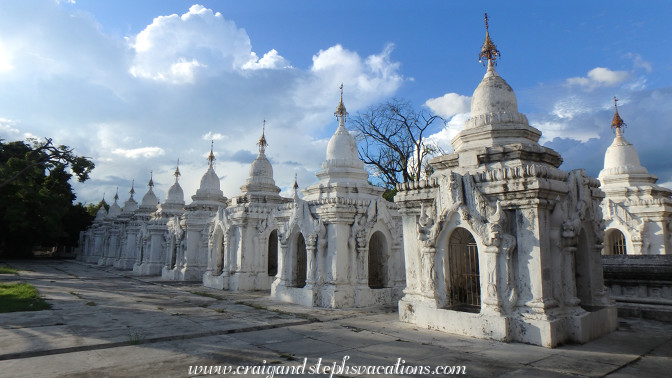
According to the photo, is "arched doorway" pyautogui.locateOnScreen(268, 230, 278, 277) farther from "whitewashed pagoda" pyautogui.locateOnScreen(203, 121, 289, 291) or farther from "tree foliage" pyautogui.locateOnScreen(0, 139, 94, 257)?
"tree foliage" pyautogui.locateOnScreen(0, 139, 94, 257)

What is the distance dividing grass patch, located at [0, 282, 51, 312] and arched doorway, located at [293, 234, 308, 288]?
779 centimetres

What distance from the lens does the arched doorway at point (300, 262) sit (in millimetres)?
15555

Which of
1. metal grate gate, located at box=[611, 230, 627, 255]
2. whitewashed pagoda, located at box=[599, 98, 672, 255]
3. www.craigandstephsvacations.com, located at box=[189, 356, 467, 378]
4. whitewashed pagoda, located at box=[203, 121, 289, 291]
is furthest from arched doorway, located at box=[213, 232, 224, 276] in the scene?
metal grate gate, located at box=[611, 230, 627, 255]

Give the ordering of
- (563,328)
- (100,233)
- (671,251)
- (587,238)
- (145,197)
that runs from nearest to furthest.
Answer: (563,328)
(587,238)
(671,251)
(145,197)
(100,233)

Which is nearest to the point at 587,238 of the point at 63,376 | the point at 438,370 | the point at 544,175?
the point at 544,175

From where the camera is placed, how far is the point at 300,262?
1590 cm

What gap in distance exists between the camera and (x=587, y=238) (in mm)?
9766

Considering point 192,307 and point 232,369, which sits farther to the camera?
point 192,307

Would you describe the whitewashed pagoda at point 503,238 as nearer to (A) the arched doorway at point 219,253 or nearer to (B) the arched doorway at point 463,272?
(B) the arched doorway at point 463,272

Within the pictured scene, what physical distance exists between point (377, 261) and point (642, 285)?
8065 mm

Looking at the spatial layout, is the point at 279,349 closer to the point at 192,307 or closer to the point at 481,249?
the point at 481,249

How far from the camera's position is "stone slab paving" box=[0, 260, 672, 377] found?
650 cm

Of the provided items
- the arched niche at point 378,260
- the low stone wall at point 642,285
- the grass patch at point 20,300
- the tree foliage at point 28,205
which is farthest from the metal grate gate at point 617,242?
the tree foliage at point 28,205

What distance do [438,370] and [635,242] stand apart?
1745 centimetres
